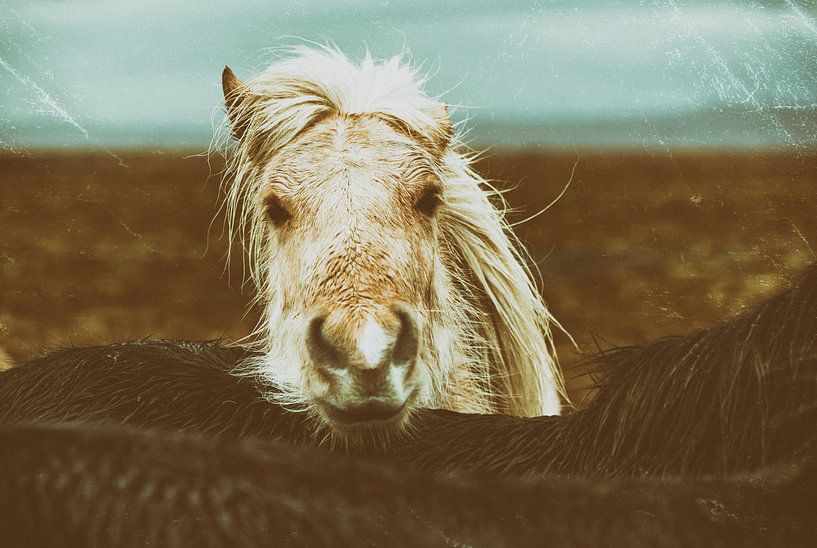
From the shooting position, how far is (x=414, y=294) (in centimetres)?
104

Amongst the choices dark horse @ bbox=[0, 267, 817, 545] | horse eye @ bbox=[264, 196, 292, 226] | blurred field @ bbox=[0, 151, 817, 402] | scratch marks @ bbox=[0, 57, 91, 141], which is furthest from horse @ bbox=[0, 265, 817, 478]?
scratch marks @ bbox=[0, 57, 91, 141]

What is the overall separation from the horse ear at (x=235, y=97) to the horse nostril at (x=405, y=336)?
467mm

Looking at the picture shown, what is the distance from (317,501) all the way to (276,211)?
47cm

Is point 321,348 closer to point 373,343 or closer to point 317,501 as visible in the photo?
point 373,343

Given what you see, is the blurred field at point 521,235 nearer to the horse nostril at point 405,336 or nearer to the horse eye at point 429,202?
the horse eye at point 429,202

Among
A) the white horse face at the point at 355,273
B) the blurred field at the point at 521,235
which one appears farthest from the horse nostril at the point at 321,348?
the blurred field at the point at 521,235

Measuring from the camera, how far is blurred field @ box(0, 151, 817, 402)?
1.29 meters

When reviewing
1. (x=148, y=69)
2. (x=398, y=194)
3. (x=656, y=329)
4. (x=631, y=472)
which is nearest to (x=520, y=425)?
(x=631, y=472)

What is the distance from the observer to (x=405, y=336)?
94 centimetres

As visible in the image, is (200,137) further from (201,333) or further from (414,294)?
(414,294)

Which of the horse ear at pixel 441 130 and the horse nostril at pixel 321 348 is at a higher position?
the horse ear at pixel 441 130

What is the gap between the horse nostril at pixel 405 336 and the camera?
0.92 meters

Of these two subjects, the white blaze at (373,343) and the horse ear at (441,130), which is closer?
the white blaze at (373,343)

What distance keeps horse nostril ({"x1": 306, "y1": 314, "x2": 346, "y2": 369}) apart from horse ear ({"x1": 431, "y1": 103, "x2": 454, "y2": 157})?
0.41 meters
